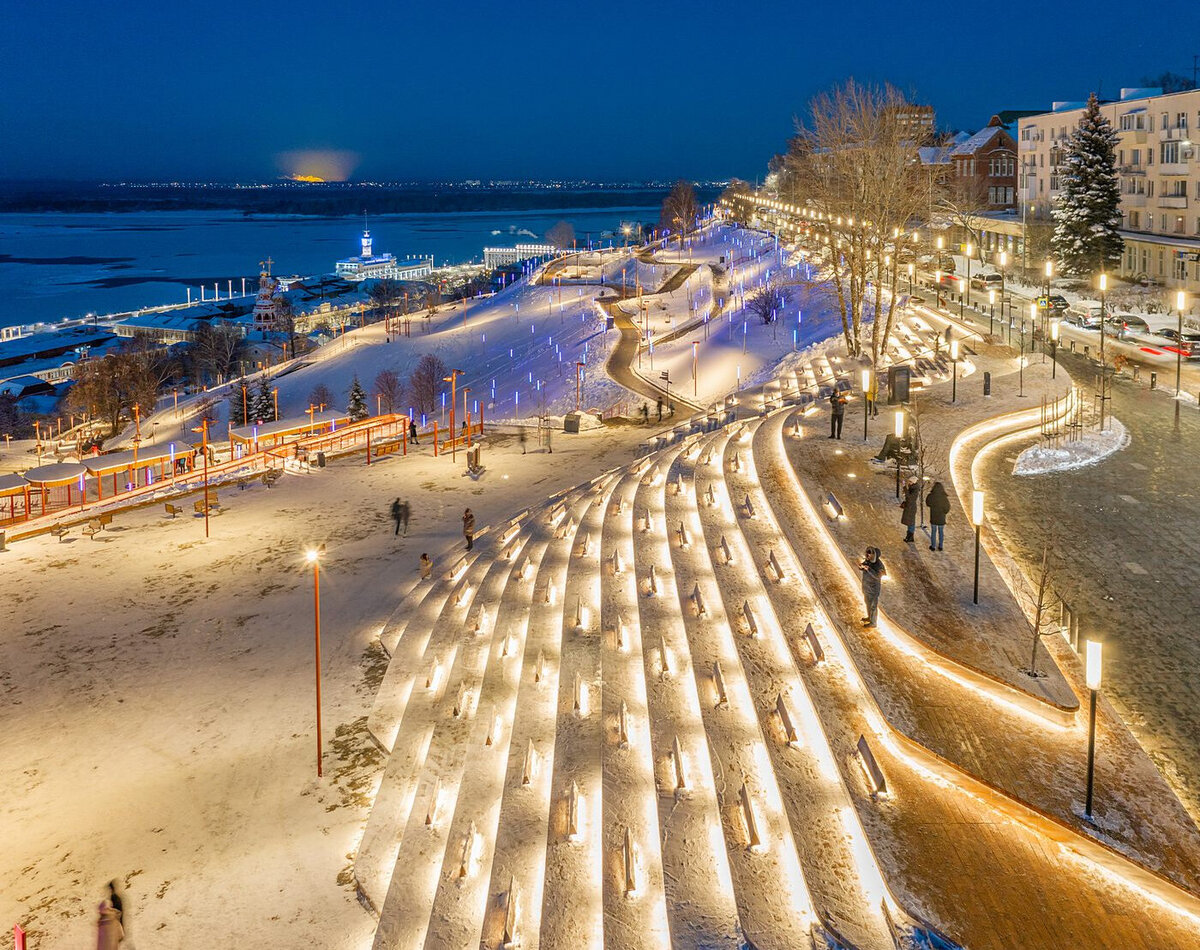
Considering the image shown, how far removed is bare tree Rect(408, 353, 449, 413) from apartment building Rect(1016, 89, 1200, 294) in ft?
120

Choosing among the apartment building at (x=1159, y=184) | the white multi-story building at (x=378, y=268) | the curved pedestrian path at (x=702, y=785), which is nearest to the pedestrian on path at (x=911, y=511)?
the curved pedestrian path at (x=702, y=785)

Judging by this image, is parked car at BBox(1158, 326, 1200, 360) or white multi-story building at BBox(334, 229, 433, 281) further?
white multi-story building at BBox(334, 229, 433, 281)

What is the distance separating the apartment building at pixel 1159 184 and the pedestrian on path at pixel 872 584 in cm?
3819

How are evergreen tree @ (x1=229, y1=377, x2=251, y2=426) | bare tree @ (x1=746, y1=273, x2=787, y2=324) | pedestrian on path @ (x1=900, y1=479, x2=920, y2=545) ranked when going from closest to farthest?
pedestrian on path @ (x1=900, y1=479, x2=920, y2=545) < bare tree @ (x1=746, y1=273, x2=787, y2=324) < evergreen tree @ (x1=229, y1=377, x2=251, y2=426)

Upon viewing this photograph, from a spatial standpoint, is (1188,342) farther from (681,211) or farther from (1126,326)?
(681,211)

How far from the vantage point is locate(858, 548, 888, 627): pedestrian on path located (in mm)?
11609

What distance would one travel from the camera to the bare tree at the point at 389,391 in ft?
181

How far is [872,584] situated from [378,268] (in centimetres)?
16614

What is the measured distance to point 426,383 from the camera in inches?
2132

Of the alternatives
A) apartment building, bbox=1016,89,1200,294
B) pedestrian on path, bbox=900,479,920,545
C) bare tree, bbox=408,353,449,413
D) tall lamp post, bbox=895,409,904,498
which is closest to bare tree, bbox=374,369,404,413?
bare tree, bbox=408,353,449,413

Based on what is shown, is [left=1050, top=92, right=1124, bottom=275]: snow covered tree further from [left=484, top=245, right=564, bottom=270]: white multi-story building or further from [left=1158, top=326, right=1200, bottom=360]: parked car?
[left=484, top=245, right=564, bottom=270]: white multi-story building

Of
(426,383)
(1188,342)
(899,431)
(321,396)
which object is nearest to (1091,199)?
(1188,342)


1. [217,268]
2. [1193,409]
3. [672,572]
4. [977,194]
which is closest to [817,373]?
[1193,409]

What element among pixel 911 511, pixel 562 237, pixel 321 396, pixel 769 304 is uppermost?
pixel 562 237
